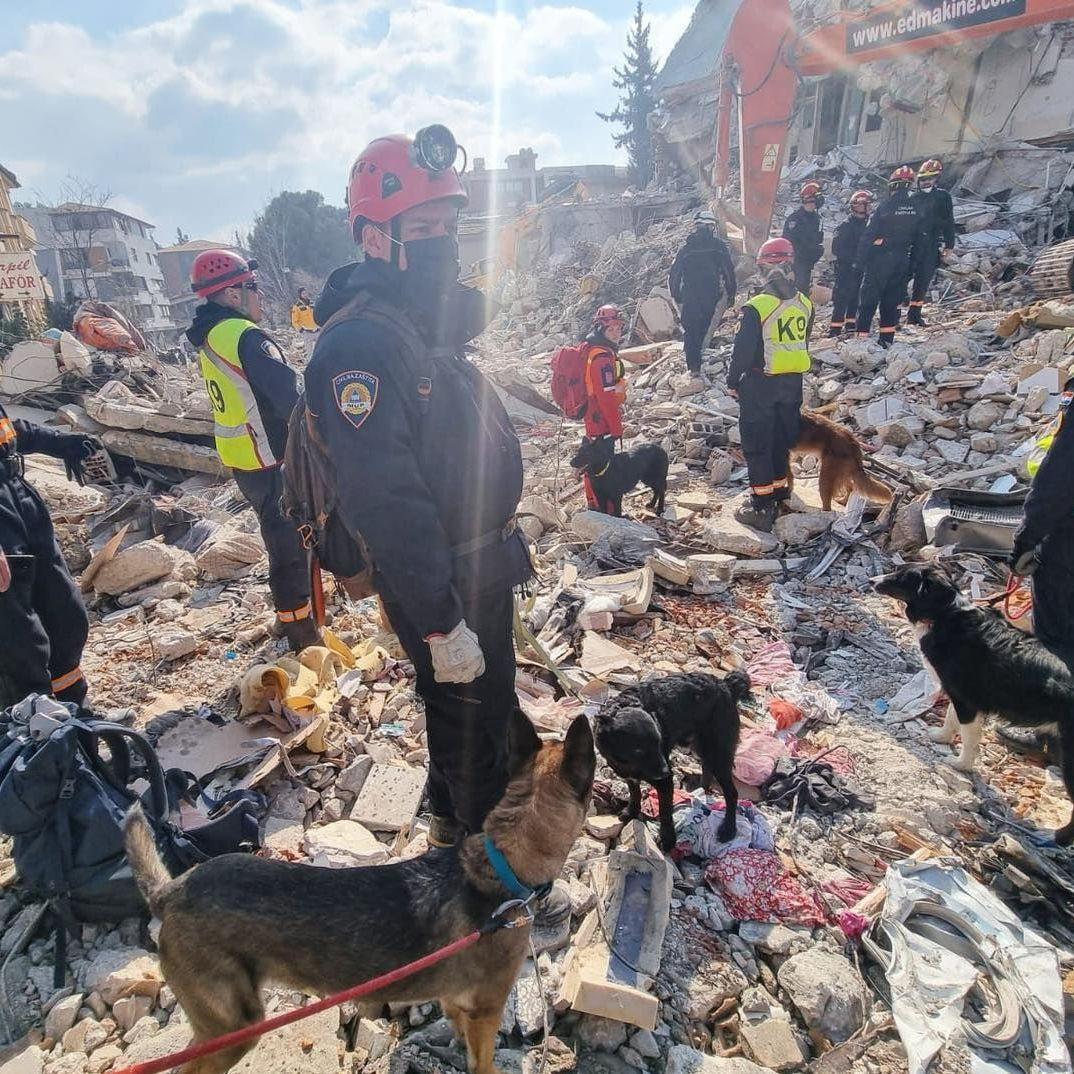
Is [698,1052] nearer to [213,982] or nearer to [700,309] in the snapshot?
[213,982]

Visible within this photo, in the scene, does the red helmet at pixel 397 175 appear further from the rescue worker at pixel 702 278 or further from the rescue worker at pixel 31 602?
the rescue worker at pixel 702 278

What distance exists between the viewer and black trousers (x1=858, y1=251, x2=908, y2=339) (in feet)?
30.5

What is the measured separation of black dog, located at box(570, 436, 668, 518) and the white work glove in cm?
475

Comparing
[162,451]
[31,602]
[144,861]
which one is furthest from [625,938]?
[162,451]

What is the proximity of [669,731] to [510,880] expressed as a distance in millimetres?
1395

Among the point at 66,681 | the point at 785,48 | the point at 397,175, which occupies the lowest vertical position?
the point at 66,681

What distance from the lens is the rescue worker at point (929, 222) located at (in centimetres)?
977

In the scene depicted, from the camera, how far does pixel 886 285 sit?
9.41 metres

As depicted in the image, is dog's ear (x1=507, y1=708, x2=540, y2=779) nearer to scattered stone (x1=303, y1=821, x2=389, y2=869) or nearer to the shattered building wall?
scattered stone (x1=303, y1=821, x2=389, y2=869)

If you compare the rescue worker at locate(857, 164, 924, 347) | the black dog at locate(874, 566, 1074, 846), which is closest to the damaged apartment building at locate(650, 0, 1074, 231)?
the rescue worker at locate(857, 164, 924, 347)

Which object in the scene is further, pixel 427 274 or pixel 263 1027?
pixel 427 274

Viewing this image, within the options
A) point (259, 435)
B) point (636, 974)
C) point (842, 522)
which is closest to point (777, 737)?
point (636, 974)

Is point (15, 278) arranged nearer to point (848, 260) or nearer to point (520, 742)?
point (520, 742)

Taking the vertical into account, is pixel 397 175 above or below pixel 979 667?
above
